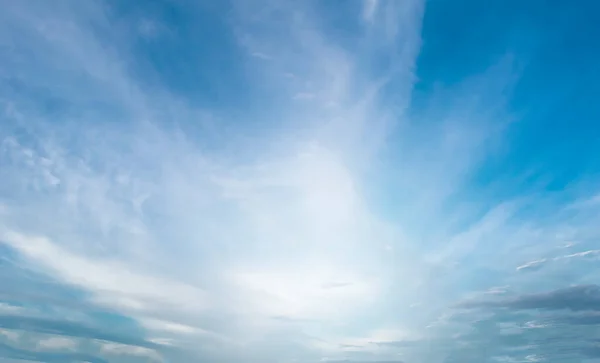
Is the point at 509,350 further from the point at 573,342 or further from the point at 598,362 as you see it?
the point at 598,362

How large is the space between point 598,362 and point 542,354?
24064mm

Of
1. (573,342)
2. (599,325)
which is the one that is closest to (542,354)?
(573,342)

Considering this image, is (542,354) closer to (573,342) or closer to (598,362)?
(573,342)

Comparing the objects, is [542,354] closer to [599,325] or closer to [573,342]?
[573,342]

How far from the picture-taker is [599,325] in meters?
118

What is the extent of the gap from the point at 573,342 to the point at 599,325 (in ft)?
37.9

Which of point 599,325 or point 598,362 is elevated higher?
point 599,325

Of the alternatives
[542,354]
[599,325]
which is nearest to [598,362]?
[542,354]

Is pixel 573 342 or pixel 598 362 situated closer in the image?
pixel 573 342

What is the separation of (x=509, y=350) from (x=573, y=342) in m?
19.4

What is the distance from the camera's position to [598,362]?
13825 cm

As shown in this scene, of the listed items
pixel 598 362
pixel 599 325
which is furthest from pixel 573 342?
pixel 598 362

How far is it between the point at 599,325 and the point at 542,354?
23689 mm

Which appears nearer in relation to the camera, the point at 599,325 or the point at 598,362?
the point at 599,325
